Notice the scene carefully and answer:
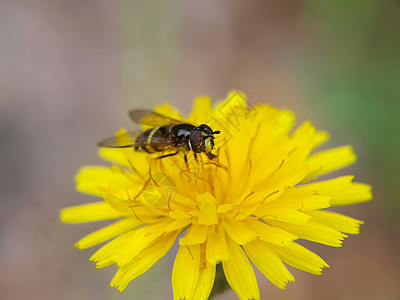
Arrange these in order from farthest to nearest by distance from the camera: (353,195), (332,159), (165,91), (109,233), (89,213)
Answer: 1. (165,91)
2. (332,159)
3. (89,213)
4. (353,195)
5. (109,233)

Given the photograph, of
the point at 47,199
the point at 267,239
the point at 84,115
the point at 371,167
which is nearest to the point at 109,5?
the point at 84,115

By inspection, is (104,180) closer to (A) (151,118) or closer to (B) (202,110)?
(A) (151,118)

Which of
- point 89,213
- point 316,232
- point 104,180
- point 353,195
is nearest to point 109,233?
point 89,213

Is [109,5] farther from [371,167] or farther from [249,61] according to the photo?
[371,167]

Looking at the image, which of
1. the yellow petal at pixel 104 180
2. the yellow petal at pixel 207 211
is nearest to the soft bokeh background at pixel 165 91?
the yellow petal at pixel 104 180

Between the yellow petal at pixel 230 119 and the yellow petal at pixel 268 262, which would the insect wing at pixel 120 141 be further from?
the yellow petal at pixel 268 262

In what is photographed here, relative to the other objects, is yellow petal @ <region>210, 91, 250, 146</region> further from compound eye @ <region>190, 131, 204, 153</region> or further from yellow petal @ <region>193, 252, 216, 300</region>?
yellow petal @ <region>193, 252, 216, 300</region>

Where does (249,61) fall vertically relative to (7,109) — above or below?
above
